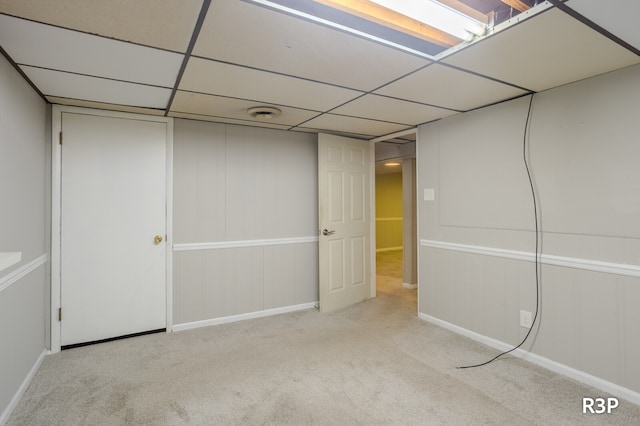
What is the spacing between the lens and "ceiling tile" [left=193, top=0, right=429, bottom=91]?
1447 mm

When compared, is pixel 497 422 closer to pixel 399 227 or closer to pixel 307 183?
pixel 307 183

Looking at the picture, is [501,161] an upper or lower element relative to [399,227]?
upper

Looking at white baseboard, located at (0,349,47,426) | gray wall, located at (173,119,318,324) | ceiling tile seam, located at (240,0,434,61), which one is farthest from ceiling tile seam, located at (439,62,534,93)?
white baseboard, located at (0,349,47,426)

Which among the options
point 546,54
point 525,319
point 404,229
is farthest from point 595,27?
point 404,229

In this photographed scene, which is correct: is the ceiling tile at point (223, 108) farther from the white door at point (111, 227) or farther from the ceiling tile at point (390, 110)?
the white door at point (111, 227)

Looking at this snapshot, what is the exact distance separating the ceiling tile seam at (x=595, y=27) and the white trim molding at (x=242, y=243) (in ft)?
9.80

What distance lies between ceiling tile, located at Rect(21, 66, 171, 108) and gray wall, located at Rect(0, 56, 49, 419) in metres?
0.11

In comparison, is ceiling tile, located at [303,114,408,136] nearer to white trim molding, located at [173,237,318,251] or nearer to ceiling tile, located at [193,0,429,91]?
ceiling tile, located at [193,0,429,91]

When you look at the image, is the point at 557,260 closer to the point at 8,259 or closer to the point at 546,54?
the point at 546,54

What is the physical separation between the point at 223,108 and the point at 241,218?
118cm

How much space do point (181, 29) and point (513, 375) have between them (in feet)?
9.65

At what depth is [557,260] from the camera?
237 centimetres

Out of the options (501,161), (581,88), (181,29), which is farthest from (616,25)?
(181,29)

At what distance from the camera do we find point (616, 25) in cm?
151
